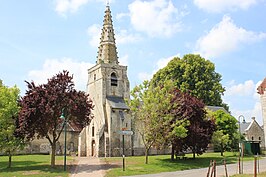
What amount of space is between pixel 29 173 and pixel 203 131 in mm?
17420

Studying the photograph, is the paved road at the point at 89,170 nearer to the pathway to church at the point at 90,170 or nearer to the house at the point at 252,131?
the pathway to church at the point at 90,170

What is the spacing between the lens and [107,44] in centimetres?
4653

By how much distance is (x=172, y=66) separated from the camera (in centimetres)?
5956

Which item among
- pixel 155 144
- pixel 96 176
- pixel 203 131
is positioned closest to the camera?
pixel 96 176

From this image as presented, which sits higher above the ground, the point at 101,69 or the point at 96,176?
the point at 101,69

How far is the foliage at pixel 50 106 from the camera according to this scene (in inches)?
997

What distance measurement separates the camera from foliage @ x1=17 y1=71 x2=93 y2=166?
83.1ft

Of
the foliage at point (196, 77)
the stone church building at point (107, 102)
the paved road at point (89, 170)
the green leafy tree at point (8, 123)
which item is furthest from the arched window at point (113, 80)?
the green leafy tree at point (8, 123)

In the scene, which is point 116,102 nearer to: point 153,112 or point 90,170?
point 153,112

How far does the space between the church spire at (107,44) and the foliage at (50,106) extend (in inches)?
733

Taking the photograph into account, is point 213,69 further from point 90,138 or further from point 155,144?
point 155,144

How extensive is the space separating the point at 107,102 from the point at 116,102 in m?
1.36

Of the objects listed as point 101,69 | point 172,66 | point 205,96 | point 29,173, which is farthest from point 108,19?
point 29,173

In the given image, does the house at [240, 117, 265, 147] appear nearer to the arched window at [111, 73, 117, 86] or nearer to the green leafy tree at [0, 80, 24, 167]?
the arched window at [111, 73, 117, 86]
